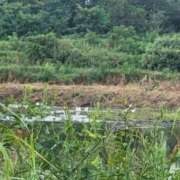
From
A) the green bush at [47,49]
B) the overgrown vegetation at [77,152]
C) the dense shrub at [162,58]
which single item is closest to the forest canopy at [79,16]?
the green bush at [47,49]

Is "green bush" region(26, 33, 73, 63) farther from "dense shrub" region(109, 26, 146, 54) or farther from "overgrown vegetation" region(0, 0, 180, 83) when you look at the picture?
"dense shrub" region(109, 26, 146, 54)

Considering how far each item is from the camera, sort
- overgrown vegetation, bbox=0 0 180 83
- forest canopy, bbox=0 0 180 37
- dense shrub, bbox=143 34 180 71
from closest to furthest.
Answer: overgrown vegetation, bbox=0 0 180 83 < dense shrub, bbox=143 34 180 71 < forest canopy, bbox=0 0 180 37

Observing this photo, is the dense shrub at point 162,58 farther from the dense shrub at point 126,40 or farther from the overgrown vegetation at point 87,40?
the dense shrub at point 126,40

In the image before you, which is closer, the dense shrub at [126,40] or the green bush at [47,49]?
the green bush at [47,49]

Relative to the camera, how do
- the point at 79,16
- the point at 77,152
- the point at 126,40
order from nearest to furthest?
the point at 77,152 < the point at 126,40 < the point at 79,16

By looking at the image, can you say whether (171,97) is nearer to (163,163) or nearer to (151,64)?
(151,64)

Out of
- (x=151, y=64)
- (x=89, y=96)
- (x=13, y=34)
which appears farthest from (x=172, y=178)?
(x=13, y=34)

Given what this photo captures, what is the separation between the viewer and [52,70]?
22266 mm

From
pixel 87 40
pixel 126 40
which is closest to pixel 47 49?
pixel 87 40

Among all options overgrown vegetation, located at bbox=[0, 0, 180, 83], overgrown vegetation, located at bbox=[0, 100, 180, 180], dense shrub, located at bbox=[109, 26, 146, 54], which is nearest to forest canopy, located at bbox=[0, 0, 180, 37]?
overgrown vegetation, located at bbox=[0, 0, 180, 83]

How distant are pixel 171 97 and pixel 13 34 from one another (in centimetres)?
1008

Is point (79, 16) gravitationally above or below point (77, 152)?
below

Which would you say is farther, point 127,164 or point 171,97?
point 171,97

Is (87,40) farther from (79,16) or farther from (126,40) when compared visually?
(79,16)
